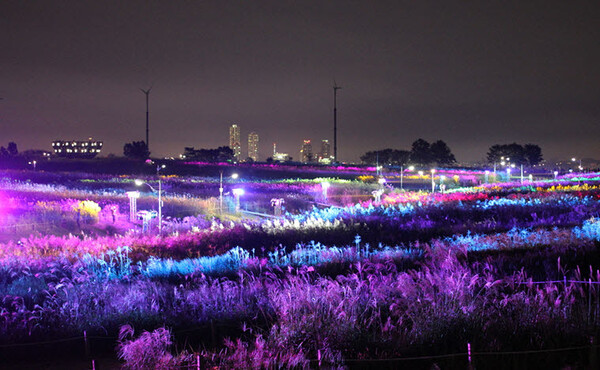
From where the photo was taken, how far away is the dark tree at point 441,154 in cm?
14038

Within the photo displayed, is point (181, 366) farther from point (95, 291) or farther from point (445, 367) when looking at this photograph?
point (95, 291)

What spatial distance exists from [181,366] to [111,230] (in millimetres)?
21559

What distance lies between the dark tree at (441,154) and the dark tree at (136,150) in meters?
Answer: 75.1

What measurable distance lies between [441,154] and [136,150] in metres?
79.4

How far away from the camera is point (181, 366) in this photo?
5695 mm

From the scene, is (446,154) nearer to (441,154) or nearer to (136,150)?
(441,154)

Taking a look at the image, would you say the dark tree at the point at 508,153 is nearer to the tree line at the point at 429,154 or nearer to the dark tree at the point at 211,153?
the tree line at the point at 429,154

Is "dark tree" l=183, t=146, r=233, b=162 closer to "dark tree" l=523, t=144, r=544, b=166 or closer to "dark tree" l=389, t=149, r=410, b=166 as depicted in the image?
"dark tree" l=389, t=149, r=410, b=166

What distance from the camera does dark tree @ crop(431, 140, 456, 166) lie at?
140 meters

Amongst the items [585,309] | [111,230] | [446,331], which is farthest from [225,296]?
[111,230]

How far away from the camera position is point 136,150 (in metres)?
122

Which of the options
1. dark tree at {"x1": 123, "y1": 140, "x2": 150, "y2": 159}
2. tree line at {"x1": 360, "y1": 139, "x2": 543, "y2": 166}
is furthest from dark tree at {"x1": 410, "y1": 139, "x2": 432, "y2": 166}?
dark tree at {"x1": 123, "y1": 140, "x2": 150, "y2": 159}

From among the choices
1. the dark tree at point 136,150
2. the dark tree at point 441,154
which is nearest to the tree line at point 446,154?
the dark tree at point 441,154

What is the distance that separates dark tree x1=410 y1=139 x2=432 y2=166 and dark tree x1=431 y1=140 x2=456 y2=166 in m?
1.36
